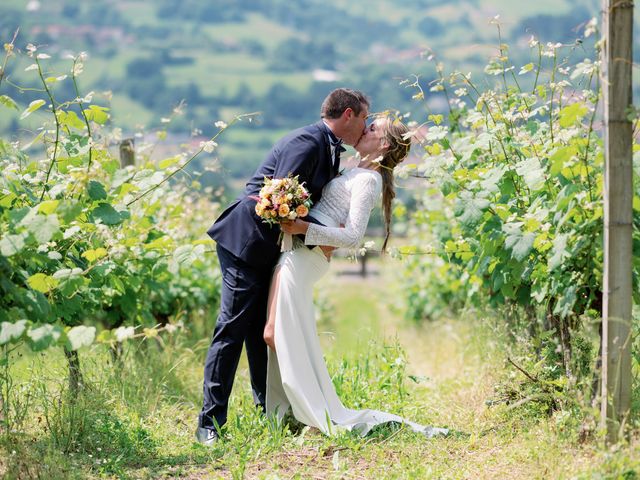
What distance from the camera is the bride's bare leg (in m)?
4.32

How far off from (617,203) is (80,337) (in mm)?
2166

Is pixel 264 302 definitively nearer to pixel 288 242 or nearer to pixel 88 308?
pixel 288 242

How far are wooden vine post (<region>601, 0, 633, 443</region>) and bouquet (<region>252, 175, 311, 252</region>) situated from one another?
1423mm

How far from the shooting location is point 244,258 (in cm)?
430

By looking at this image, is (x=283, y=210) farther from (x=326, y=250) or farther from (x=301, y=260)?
(x=326, y=250)

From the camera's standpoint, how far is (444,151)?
4.79m

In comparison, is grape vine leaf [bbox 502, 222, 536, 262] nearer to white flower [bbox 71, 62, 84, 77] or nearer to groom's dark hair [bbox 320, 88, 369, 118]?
groom's dark hair [bbox 320, 88, 369, 118]

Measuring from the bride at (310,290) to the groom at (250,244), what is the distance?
0.10 m

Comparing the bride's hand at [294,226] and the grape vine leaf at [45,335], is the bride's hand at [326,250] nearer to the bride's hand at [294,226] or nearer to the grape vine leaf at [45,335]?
the bride's hand at [294,226]

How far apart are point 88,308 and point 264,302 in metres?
1.06

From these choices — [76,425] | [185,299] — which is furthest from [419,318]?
[76,425]

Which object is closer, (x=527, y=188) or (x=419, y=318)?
(x=527, y=188)

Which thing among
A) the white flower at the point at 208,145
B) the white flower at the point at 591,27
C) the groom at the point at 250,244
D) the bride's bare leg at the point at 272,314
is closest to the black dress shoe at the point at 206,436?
the groom at the point at 250,244

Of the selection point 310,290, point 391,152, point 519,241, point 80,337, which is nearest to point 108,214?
point 80,337
